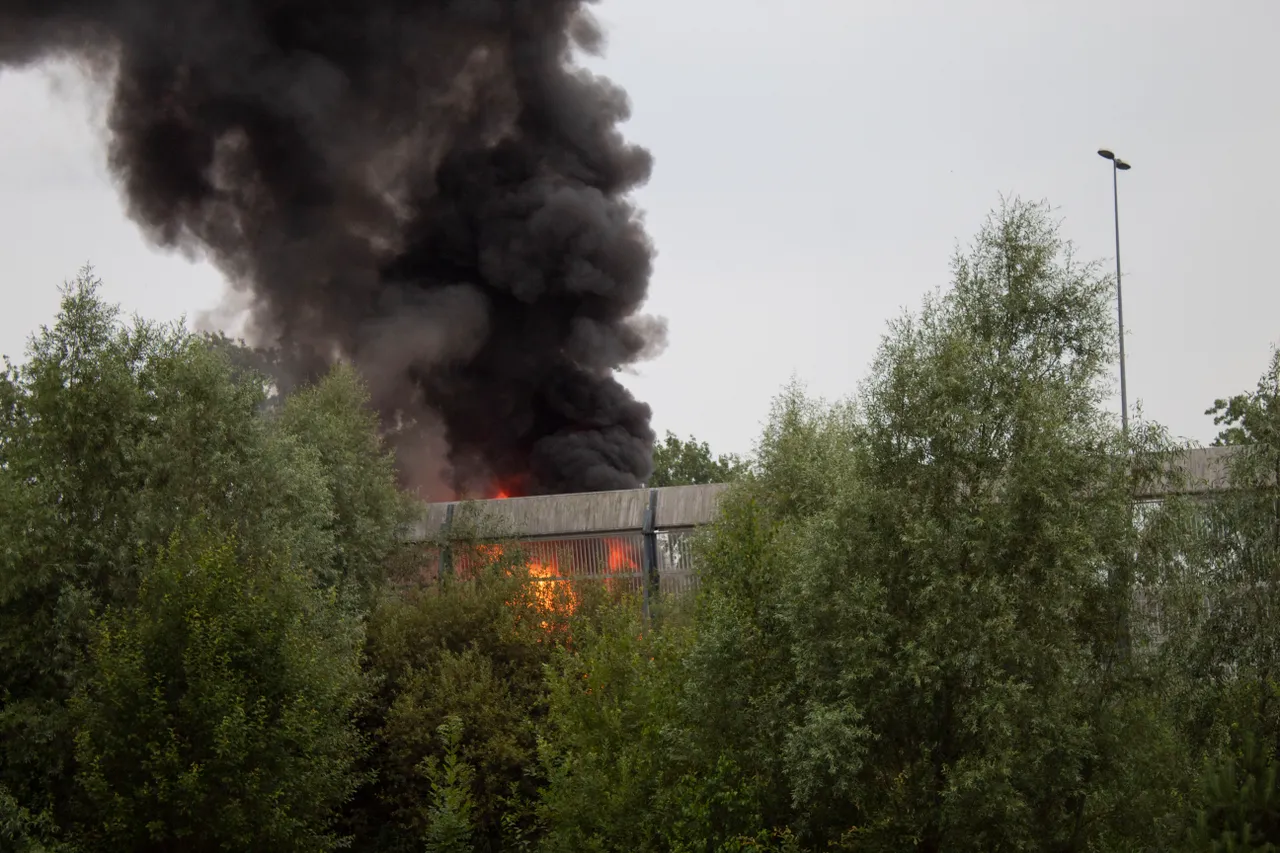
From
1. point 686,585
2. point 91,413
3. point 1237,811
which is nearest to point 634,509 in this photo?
point 686,585

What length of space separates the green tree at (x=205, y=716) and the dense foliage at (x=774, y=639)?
94mm

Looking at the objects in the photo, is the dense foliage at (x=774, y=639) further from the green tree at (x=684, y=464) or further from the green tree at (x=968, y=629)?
the green tree at (x=684, y=464)

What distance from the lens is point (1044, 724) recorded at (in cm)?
2567

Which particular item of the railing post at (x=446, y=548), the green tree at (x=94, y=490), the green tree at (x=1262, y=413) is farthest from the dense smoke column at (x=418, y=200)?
the green tree at (x=1262, y=413)

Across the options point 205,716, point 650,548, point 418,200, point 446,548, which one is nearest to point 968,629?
point 205,716

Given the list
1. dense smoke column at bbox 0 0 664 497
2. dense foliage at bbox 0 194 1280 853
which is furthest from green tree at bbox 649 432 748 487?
dense foliage at bbox 0 194 1280 853

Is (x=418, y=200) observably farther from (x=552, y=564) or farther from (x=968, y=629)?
(x=968, y=629)

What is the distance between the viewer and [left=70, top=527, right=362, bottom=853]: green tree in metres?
30.3

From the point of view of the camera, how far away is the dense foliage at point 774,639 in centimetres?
2639

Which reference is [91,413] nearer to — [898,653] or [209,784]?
[209,784]

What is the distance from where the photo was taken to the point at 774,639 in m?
31.2

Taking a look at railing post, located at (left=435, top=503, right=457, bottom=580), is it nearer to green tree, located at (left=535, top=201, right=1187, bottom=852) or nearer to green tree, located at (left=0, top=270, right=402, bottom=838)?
green tree, located at (left=0, top=270, right=402, bottom=838)

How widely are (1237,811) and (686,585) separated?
20802mm

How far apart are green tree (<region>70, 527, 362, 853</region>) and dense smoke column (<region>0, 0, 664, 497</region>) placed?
2733cm
